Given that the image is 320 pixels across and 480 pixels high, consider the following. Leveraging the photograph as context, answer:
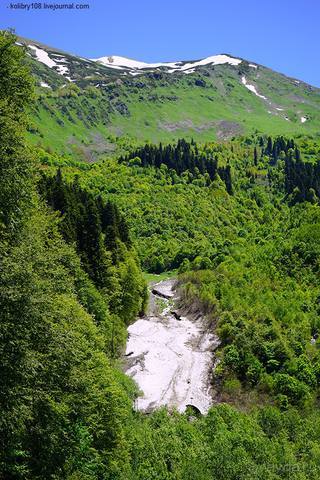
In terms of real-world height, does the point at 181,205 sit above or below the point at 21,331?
below

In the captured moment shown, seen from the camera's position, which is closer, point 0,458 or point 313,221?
point 0,458

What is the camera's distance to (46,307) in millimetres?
20609

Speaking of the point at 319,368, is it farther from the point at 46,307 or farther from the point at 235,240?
the point at 235,240

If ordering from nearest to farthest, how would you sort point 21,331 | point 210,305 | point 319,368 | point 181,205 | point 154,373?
point 21,331 < point 154,373 < point 319,368 < point 210,305 < point 181,205

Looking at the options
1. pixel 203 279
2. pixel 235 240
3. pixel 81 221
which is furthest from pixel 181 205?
pixel 81 221

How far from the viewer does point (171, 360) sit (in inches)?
3201

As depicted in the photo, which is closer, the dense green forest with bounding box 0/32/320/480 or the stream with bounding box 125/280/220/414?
the dense green forest with bounding box 0/32/320/480

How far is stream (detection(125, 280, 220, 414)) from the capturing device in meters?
68.5

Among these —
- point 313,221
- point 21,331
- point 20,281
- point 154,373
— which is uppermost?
point 20,281

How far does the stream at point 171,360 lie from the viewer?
6850 cm

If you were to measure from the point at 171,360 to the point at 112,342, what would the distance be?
19.1 m

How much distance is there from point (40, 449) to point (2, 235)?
30.7 ft

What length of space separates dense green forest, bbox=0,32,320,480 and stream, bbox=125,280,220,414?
2822 mm

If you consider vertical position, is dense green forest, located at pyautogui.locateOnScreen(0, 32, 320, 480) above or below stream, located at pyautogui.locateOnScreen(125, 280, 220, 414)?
above
